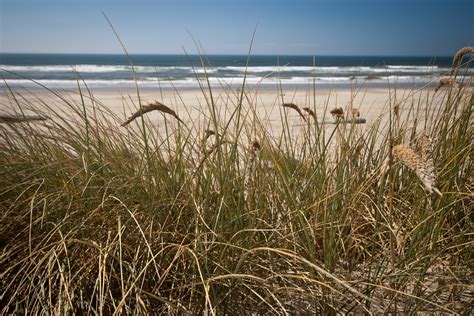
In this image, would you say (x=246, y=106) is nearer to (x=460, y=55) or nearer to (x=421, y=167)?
(x=460, y=55)

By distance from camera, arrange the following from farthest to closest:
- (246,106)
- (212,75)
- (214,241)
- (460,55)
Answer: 1. (212,75)
2. (246,106)
3. (460,55)
4. (214,241)

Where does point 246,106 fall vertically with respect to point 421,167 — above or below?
below

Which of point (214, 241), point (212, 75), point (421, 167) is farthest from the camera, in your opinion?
point (212, 75)

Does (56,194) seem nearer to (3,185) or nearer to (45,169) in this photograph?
(45,169)

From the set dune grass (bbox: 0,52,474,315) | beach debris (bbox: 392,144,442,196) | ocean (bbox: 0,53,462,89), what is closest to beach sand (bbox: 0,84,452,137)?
ocean (bbox: 0,53,462,89)

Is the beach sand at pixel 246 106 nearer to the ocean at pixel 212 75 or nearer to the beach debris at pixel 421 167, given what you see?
the ocean at pixel 212 75

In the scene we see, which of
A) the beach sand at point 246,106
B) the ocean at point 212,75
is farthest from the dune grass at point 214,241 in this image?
the ocean at point 212,75

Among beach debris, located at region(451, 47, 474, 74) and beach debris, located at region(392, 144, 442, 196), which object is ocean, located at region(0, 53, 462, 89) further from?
beach debris, located at region(392, 144, 442, 196)

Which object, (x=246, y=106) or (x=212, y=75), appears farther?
(x=212, y=75)

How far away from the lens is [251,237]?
172 cm

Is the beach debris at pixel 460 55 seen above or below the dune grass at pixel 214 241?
above

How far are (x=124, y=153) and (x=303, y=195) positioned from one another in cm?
91

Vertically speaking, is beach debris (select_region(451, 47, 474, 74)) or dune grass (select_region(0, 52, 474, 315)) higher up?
beach debris (select_region(451, 47, 474, 74))

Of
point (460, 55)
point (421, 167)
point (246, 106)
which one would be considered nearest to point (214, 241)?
point (421, 167)
